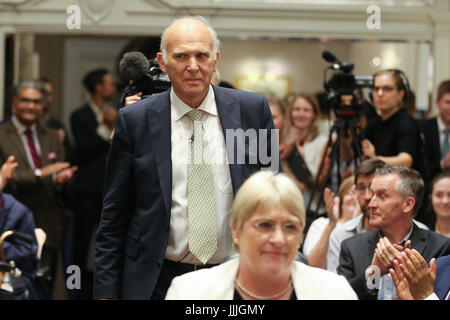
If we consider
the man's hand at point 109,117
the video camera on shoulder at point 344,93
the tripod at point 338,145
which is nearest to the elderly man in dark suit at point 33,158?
the man's hand at point 109,117

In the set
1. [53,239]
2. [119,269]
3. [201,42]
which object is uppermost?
[201,42]

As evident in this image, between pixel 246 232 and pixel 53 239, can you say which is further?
pixel 53 239

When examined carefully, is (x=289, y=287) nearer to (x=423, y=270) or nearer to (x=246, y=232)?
(x=246, y=232)

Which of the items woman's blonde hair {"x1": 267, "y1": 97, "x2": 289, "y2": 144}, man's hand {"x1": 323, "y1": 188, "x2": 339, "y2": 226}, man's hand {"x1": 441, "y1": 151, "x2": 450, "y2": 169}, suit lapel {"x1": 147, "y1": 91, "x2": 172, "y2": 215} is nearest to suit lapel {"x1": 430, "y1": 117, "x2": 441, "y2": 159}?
man's hand {"x1": 441, "y1": 151, "x2": 450, "y2": 169}

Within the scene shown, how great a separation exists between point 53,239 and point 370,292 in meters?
3.25

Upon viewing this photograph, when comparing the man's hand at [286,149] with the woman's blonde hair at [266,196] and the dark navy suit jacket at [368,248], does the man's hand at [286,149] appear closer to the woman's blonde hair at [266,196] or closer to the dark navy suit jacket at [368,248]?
the dark navy suit jacket at [368,248]

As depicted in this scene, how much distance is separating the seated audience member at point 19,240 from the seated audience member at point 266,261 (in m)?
2.32

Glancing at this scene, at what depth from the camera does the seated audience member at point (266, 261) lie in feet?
7.30

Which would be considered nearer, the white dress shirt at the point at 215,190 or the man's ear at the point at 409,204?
the white dress shirt at the point at 215,190

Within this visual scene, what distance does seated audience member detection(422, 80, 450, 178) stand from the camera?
5500mm
